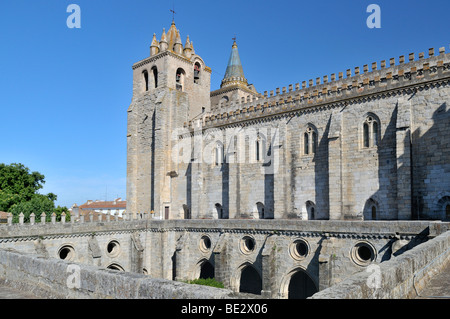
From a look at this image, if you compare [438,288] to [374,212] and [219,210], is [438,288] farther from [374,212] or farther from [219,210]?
[219,210]

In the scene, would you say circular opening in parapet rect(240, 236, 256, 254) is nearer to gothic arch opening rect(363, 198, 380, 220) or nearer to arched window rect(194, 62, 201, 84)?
gothic arch opening rect(363, 198, 380, 220)

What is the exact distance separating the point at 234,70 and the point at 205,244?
1060 inches

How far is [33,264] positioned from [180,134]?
3076 centimetres

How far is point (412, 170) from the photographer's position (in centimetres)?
2367

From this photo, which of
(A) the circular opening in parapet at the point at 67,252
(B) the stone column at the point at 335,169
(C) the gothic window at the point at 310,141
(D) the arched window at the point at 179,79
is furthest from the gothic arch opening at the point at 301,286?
(D) the arched window at the point at 179,79

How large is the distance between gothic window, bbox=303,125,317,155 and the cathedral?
10 centimetres

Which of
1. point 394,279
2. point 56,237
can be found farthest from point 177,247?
point 394,279

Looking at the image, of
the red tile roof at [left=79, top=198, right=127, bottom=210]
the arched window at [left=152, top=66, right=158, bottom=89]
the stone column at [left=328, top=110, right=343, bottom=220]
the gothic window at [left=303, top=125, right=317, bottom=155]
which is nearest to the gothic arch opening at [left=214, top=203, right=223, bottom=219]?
the gothic window at [left=303, top=125, right=317, bottom=155]

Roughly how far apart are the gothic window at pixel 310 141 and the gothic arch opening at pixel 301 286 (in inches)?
370

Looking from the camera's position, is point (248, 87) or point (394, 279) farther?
A: point (248, 87)

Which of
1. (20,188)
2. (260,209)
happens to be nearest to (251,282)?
(260,209)

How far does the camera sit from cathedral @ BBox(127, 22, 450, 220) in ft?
76.7

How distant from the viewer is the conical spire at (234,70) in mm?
47444
